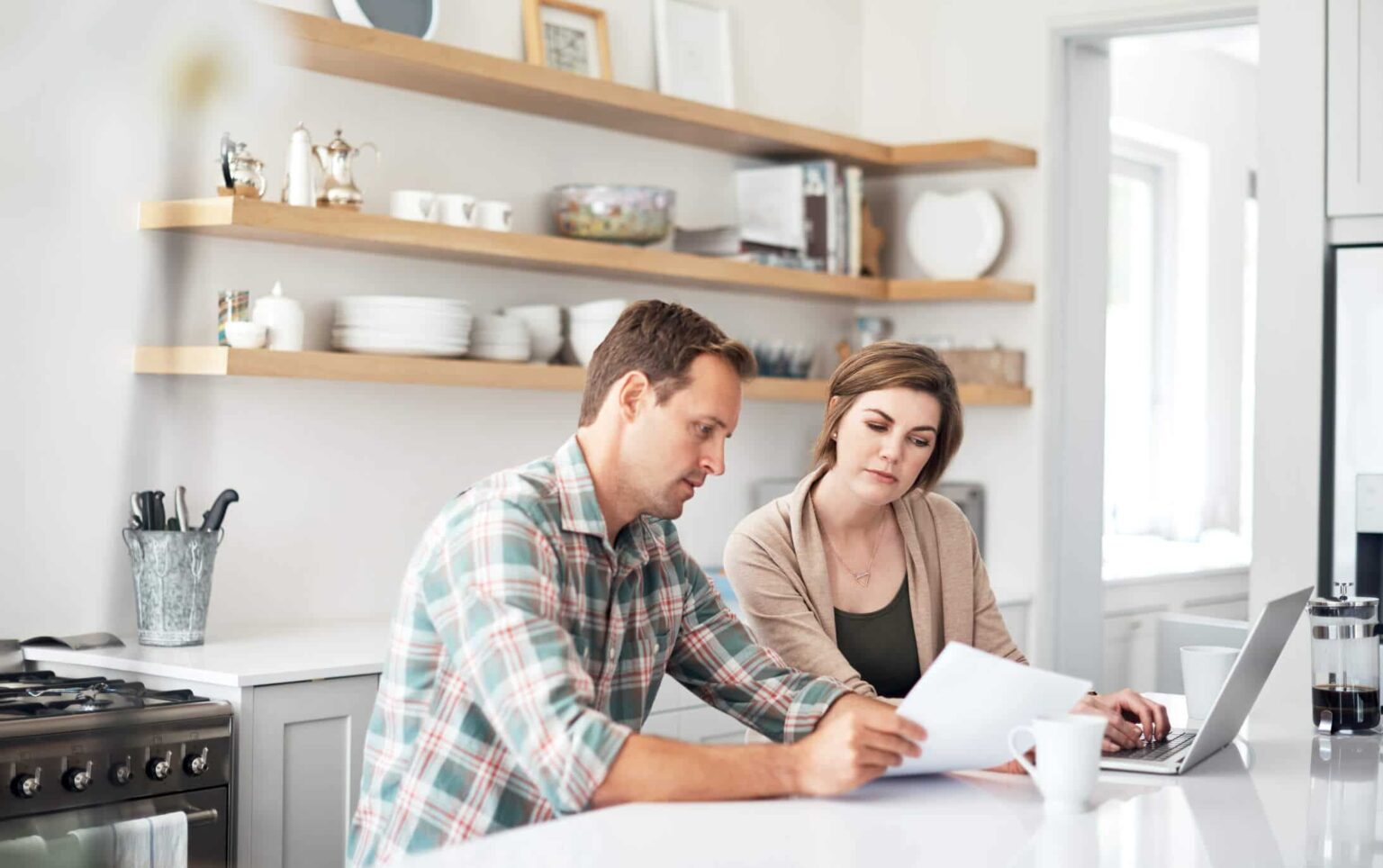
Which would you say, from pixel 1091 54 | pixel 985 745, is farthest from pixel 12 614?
pixel 1091 54

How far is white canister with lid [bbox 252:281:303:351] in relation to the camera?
2.76 meters

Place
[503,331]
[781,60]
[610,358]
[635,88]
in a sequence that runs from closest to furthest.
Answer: [610,358] → [503,331] → [635,88] → [781,60]

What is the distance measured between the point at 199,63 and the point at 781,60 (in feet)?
12.2

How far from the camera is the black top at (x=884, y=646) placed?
217cm

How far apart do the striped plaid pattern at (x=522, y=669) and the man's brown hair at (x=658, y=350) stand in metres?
0.08

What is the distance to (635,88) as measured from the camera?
11.3 feet

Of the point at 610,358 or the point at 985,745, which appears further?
the point at 610,358

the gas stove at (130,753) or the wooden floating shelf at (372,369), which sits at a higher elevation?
the wooden floating shelf at (372,369)

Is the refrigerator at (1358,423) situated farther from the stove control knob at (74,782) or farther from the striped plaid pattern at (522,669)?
the stove control knob at (74,782)

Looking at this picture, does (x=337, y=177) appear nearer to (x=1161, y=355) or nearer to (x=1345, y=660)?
(x=1345, y=660)

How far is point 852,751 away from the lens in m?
1.44

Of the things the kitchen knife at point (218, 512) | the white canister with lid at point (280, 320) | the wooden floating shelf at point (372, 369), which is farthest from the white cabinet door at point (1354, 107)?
the kitchen knife at point (218, 512)

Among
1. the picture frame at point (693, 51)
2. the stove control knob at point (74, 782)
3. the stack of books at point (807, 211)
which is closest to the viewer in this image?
the stove control knob at point (74, 782)

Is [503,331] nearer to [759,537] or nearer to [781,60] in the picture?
[759,537]
